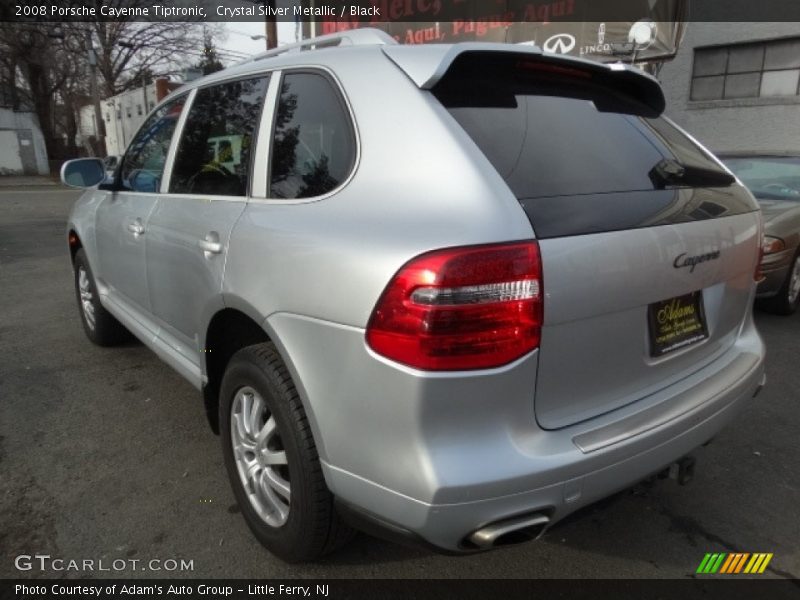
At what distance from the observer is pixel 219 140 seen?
2.63 meters

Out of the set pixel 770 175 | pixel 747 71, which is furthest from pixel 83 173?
pixel 747 71

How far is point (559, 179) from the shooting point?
1.81 m

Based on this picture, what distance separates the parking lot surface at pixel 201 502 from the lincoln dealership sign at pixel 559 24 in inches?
223

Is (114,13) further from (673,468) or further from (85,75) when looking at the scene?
(673,468)

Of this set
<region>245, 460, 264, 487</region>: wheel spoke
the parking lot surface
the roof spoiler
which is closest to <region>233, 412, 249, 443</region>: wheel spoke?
<region>245, 460, 264, 487</region>: wheel spoke

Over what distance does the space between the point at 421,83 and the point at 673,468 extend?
1.66 m

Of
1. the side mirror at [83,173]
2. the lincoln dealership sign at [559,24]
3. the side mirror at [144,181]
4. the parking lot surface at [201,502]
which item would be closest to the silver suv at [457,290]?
the parking lot surface at [201,502]

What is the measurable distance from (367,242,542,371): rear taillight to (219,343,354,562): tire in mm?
550

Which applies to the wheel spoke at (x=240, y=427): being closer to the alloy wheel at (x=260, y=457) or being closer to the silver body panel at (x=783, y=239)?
the alloy wheel at (x=260, y=457)

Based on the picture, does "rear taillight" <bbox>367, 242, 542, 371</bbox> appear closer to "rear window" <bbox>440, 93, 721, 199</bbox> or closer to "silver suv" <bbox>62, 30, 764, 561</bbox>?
"silver suv" <bbox>62, 30, 764, 561</bbox>

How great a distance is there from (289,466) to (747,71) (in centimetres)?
1487

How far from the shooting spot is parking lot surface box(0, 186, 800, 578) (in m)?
2.24

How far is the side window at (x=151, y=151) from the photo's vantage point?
3135 millimetres

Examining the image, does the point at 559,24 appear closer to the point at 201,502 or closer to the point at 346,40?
the point at 346,40
